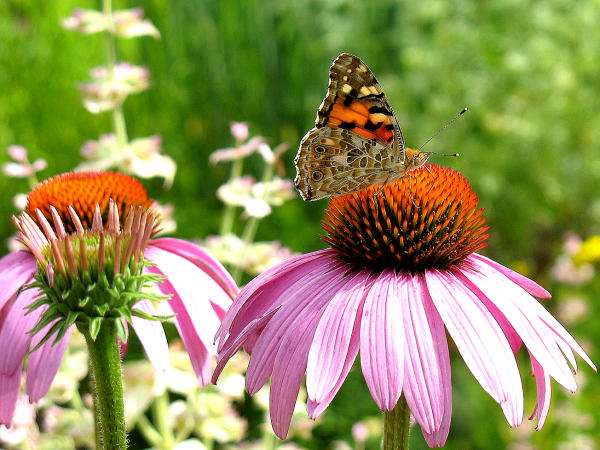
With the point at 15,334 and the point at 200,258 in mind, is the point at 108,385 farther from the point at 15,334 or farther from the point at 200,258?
the point at 200,258

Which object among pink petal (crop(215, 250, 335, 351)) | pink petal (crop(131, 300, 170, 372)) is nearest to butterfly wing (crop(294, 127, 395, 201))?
pink petal (crop(215, 250, 335, 351))

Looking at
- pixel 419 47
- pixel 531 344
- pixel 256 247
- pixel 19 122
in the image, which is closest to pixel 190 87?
pixel 19 122

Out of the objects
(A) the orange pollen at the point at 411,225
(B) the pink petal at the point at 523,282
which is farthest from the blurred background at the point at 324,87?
(B) the pink petal at the point at 523,282

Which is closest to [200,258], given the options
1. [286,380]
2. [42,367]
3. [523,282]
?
[42,367]

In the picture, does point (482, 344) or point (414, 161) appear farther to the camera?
point (414, 161)

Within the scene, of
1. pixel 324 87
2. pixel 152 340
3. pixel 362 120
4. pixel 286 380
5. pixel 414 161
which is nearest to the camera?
pixel 286 380

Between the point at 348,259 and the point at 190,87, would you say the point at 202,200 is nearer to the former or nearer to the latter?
the point at 190,87

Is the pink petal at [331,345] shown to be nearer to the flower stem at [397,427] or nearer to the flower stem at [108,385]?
the flower stem at [397,427]
